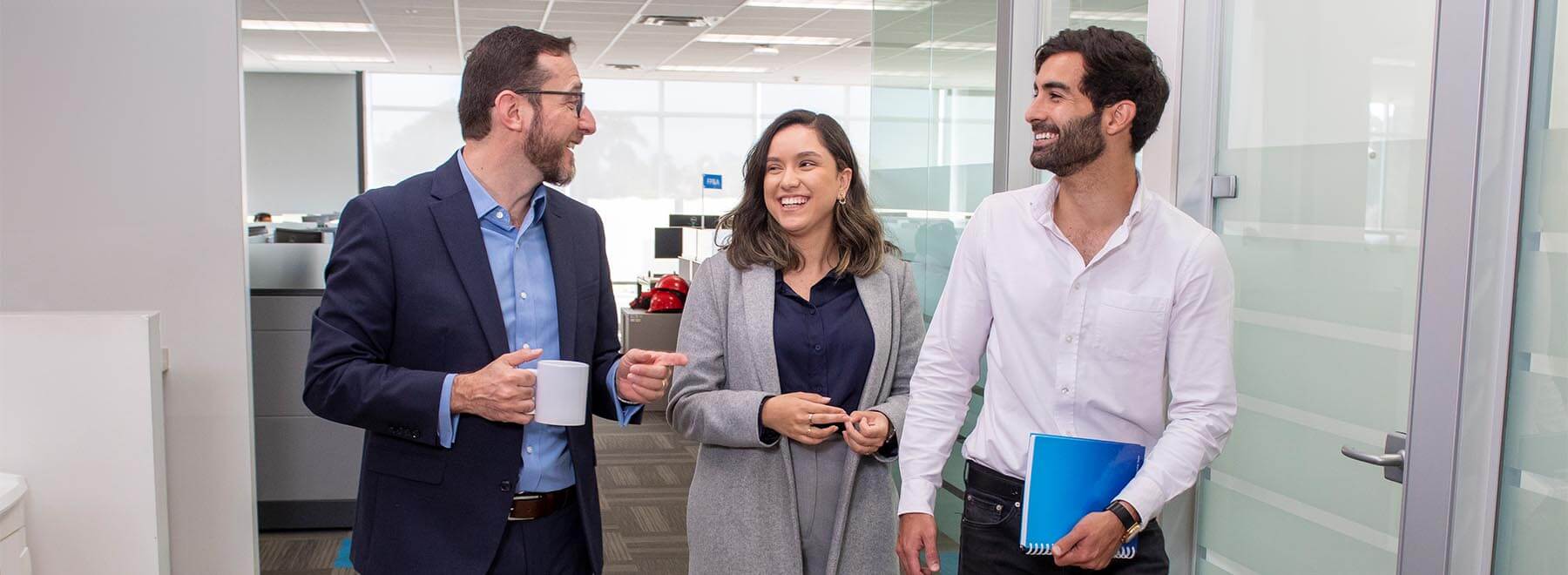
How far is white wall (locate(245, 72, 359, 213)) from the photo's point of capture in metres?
14.2

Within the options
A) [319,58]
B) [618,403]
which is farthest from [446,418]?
[319,58]

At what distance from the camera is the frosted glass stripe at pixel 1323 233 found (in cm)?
168

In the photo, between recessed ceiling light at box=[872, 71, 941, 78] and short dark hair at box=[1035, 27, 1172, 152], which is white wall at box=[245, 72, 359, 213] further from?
short dark hair at box=[1035, 27, 1172, 152]

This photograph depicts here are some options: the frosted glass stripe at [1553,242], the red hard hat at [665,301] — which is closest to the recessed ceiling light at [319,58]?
the red hard hat at [665,301]

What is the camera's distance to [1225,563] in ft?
6.96

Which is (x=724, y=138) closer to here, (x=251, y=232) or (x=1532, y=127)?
(x=251, y=232)

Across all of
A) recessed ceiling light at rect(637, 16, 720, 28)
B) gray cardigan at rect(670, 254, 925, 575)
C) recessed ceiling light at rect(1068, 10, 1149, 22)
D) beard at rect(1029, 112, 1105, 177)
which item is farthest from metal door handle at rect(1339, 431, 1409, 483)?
recessed ceiling light at rect(637, 16, 720, 28)

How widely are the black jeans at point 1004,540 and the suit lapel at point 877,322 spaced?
0.28 metres

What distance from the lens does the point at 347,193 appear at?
1451 cm

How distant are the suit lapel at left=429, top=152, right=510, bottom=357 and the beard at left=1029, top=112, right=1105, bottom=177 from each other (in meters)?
0.78

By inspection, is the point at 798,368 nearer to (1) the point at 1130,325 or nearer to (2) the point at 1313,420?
(1) the point at 1130,325

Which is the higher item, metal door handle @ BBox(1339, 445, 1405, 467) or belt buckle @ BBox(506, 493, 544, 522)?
metal door handle @ BBox(1339, 445, 1405, 467)

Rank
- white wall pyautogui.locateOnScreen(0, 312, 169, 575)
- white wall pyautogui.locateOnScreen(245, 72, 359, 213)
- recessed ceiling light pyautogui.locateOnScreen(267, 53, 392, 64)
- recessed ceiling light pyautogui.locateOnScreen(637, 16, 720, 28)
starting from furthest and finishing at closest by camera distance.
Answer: white wall pyautogui.locateOnScreen(245, 72, 359, 213) → recessed ceiling light pyautogui.locateOnScreen(267, 53, 392, 64) → recessed ceiling light pyautogui.locateOnScreen(637, 16, 720, 28) → white wall pyautogui.locateOnScreen(0, 312, 169, 575)

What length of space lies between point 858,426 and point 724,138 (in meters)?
14.1
